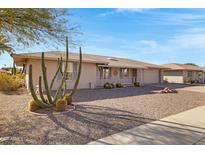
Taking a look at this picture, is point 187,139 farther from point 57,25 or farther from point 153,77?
point 153,77

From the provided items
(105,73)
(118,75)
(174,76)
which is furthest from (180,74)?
(105,73)

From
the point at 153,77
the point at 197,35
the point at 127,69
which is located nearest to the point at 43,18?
the point at 197,35

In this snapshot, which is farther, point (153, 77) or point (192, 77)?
point (192, 77)

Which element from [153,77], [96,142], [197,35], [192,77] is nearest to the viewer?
[96,142]

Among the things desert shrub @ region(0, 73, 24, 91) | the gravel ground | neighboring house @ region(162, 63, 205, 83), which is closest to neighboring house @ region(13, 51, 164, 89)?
desert shrub @ region(0, 73, 24, 91)

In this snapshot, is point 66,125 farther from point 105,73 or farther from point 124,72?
point 124,72

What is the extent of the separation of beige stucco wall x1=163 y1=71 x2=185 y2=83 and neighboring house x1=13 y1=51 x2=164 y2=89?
8.00 metres

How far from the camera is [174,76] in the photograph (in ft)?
142

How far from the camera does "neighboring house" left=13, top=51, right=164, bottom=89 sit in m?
19.1

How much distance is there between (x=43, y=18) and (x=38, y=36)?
0.94m

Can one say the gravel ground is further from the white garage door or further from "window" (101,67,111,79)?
the white garage door

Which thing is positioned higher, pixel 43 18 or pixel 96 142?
pixel 43 18

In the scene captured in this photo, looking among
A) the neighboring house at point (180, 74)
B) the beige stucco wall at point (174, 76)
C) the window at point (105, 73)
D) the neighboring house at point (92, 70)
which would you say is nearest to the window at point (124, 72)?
the neighboring house at point (92, 70)
